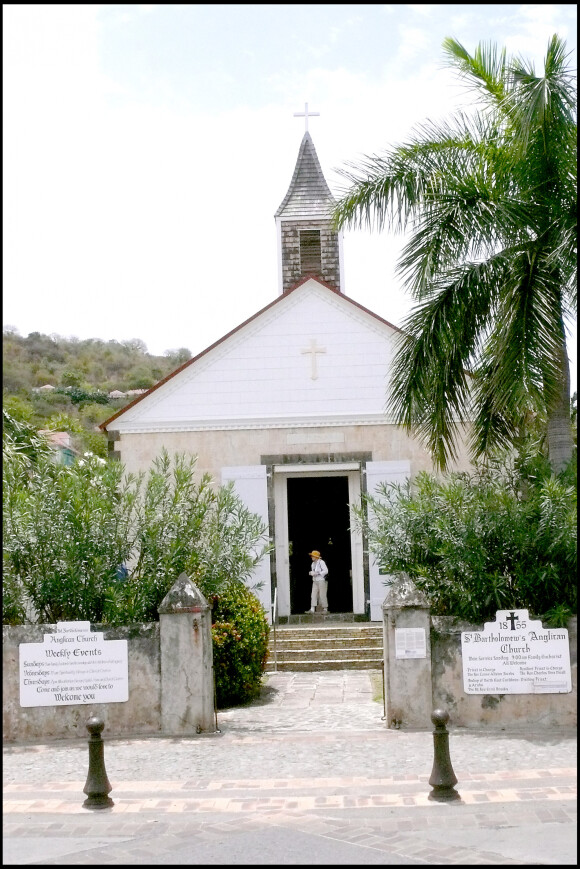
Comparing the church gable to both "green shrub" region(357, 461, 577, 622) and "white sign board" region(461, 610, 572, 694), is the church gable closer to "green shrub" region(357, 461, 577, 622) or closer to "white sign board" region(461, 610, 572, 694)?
"green shrub" region(357, 461, 577, 622)

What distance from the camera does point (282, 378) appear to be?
17297 mm

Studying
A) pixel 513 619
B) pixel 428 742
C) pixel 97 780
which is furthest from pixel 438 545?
pixel 97 780

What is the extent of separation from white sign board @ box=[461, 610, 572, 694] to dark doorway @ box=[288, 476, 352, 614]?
34.4 feet

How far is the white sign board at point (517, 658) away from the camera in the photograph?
10.2 meters

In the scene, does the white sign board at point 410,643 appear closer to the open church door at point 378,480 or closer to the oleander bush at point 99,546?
the oleander bush at point 99,546

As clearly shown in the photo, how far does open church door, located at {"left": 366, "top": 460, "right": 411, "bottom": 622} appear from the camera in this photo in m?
16.7

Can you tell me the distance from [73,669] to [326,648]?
561cm

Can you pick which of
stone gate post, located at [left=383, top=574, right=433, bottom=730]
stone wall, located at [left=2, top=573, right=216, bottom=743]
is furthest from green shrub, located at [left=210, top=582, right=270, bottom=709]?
stone gate post, located at [left=383, top=574, right=433, bottom=730]

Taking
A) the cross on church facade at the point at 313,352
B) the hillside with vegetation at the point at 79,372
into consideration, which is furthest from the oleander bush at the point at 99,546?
the hillside with vegetation at the point at 79,372

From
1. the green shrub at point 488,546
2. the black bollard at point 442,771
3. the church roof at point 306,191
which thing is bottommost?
the black bollard at point 442,771

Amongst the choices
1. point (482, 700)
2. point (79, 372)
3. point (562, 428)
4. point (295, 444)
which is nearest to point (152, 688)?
point (482, 700)

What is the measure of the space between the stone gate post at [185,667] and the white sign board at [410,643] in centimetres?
207

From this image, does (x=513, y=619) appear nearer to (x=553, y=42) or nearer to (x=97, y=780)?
(x=97, y=780)

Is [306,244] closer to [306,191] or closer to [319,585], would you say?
[306,191]
